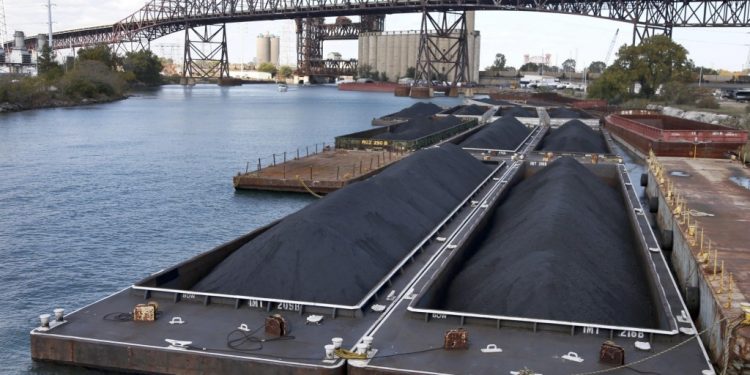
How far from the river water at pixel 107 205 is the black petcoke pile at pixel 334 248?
363cm

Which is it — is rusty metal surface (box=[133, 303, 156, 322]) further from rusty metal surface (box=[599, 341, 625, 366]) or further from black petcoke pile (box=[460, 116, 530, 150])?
black petcoke pile (box=[460, 116, 530, 150])

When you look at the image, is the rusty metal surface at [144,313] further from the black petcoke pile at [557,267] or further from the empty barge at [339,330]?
the black petcoke pile at [557,267]

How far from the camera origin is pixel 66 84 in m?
98.8

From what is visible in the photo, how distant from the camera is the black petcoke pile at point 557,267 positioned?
12.8m

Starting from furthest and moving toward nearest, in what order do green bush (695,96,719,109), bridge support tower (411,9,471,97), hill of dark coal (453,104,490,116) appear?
1. bridge support tower (411,9,471,97)
2. hill of dark coal (453,104,490,116)
3. green bush (695,96,719,109)

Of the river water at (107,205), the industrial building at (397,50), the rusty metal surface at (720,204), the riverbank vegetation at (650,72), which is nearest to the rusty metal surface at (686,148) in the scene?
the rusty metal surface at (720,204)

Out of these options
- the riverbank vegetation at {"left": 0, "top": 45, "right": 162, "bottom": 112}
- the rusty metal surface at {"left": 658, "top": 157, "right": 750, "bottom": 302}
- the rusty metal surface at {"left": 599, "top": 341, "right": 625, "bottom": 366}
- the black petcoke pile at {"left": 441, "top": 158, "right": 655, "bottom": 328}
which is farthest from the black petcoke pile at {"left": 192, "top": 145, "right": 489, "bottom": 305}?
the riverbank vegetation at {"left": 0, "top": 45, "right": 162, "bottom": 112}

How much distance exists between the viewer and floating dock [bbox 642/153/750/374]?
36.1 ft

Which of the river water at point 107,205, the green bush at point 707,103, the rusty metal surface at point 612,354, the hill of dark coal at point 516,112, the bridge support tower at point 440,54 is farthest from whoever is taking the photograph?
the bridge support tower at point 440,54

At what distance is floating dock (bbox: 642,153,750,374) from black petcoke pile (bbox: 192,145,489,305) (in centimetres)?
597

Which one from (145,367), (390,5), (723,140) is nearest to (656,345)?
(145,367)

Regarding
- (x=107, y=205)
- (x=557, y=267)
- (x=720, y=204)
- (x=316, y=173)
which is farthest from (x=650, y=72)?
(x=557, y=267)

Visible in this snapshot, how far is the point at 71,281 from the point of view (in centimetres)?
1906

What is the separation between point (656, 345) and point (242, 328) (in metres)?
6.30
